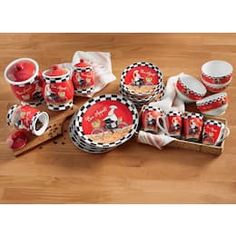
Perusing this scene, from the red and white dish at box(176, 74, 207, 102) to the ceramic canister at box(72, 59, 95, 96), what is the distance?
298mm

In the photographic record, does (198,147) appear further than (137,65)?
No

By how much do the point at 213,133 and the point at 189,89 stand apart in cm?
20

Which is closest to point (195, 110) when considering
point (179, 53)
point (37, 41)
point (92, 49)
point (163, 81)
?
point (163, 81)

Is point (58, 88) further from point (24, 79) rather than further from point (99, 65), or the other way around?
point (99, 65)

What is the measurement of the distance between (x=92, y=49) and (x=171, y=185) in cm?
68

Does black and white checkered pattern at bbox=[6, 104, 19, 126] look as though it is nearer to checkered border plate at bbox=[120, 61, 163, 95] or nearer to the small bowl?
checkered border plate at bbox=[120, 61, 163, 95]

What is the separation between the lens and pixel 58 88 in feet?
5.70

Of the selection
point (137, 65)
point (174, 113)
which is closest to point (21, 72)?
point (137, 65)

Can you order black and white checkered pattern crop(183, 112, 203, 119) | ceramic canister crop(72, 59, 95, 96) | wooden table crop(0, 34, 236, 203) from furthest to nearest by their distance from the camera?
ceramic canister crop(72, 59, 95, 96) → black and white checkered pattern crop(183, 112, 203, 119) → wooden table crop(0, 34, 236, 203)

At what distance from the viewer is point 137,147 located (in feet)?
5.64

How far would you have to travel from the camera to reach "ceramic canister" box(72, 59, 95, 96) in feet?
5.94

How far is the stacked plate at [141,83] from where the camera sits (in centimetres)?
181

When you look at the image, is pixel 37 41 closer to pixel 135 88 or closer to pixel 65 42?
pixel 65 42

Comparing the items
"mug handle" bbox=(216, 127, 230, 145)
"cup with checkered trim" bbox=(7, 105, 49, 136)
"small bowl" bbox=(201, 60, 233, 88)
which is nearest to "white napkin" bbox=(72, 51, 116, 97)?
"cup with checkered trim" bbox=(7, 105, 49, 136)
